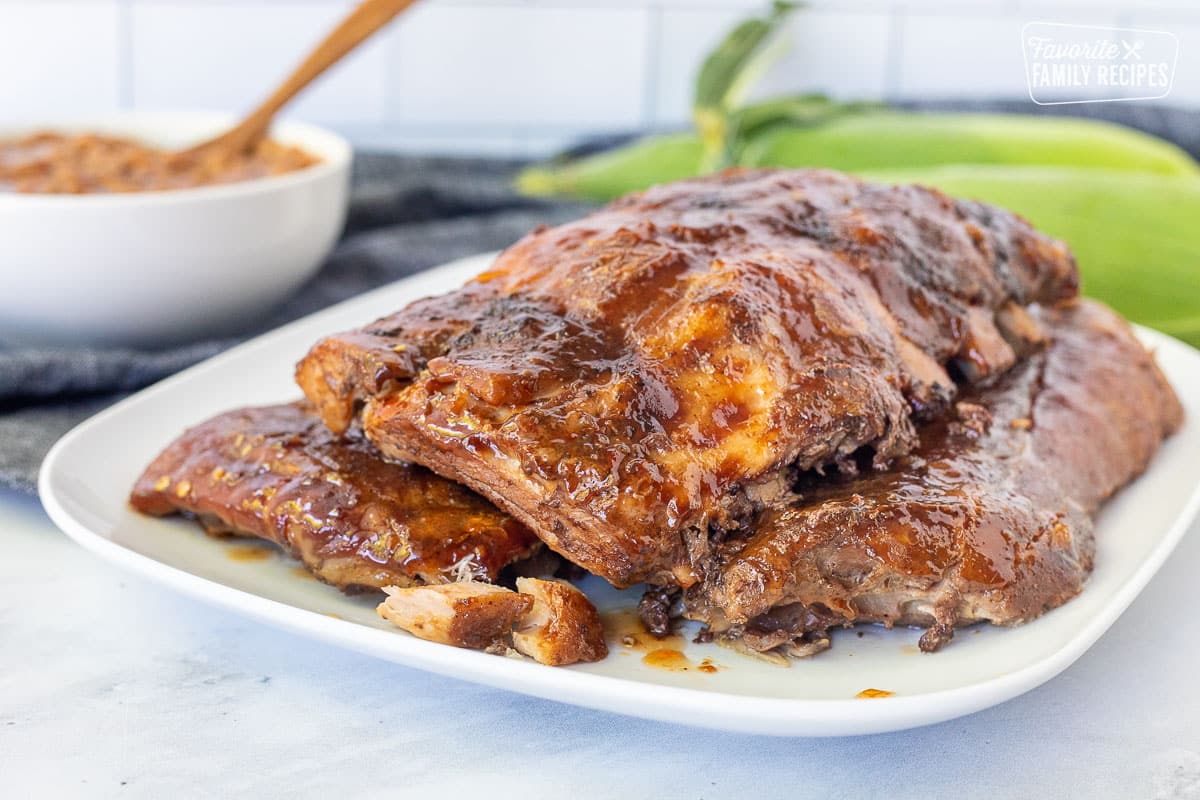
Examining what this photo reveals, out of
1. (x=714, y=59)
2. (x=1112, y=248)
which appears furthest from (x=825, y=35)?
(x=1112, y=248)

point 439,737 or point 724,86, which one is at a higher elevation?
point 724,86

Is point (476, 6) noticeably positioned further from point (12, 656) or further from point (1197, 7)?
point (12, 656)

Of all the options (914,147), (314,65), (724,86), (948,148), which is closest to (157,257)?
(314,65)

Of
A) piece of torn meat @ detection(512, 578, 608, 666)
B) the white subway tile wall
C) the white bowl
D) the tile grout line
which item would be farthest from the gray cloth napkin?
the tile grout line

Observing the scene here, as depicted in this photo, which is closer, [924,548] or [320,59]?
[924,548]

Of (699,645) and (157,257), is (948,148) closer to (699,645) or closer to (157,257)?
(157,257)

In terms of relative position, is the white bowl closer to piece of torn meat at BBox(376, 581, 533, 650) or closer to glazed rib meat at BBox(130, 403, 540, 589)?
glazed rib meat at BBox(130, 403, 540, 589)

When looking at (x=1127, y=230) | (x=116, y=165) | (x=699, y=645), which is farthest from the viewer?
(x=1127, y=230)
